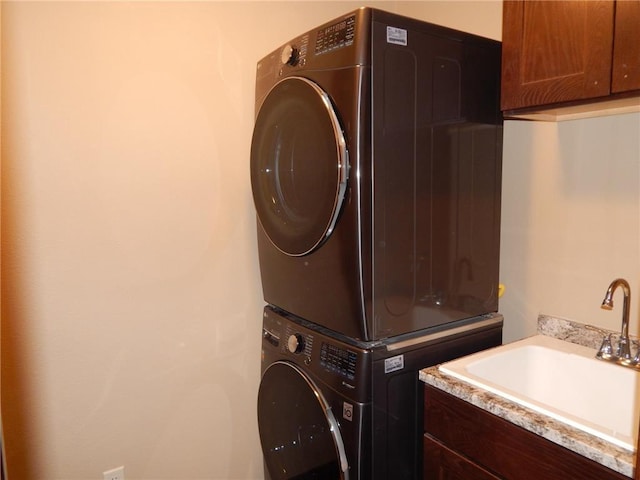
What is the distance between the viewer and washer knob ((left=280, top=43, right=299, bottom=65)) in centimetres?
142

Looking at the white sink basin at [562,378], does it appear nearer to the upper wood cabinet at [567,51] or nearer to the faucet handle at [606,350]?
the faucet handle at [606,350]

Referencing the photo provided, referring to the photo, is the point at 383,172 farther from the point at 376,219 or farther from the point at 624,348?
the point at 624,348

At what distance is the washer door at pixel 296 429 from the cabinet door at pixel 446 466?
0.24 m

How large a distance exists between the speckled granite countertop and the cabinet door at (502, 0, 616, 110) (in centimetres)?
77

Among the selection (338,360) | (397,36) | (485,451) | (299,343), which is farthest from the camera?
(299,343)

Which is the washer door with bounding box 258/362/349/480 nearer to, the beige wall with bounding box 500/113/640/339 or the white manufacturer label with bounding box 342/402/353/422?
the white manufacturer label with bounding box 342/402/353/422

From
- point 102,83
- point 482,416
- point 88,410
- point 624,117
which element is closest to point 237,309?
point 88,410

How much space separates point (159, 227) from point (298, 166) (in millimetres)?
680

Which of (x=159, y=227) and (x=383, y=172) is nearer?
(x=383, y=172)

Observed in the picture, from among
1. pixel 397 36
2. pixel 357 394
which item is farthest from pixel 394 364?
pixel 397 36

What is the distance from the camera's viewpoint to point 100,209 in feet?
5.38

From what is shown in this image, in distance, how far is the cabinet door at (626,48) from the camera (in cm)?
99

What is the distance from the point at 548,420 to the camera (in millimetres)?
988

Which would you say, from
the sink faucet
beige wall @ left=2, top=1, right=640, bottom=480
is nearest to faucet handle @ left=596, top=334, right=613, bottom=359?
the sink faucet
